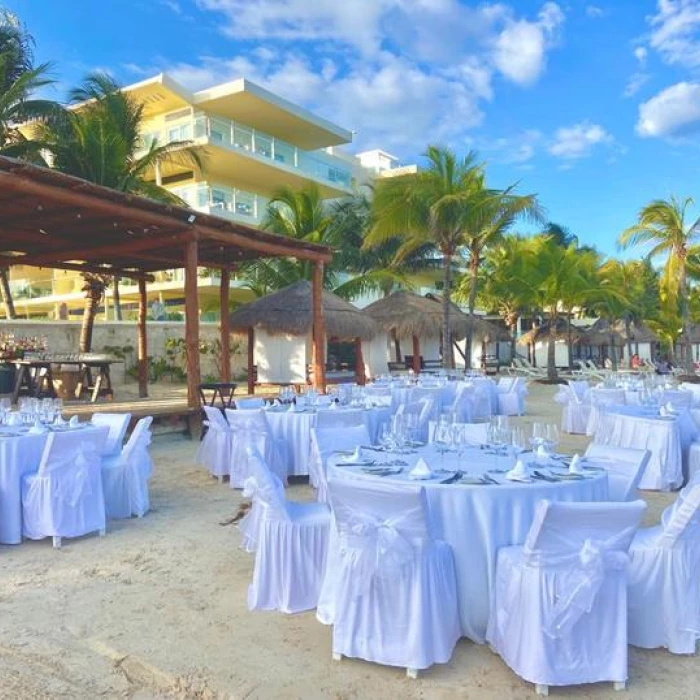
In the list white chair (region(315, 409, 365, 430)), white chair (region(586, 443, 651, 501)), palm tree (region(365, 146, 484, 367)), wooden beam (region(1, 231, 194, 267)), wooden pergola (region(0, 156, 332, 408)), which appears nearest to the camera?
white chair (region(586, 443, 651, 501))

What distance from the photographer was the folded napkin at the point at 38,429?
17.6 ft

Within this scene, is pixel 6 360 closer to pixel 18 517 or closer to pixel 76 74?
pixel 76 74

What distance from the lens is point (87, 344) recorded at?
16094 millimetres

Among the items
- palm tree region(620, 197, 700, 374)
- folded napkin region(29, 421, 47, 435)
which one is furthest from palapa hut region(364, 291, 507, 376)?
folded napkin region(29, 421, 47, 435)

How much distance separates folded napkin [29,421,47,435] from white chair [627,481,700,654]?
4.43m

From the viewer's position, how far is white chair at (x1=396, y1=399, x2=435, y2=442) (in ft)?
22.5

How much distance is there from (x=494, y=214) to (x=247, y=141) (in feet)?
43.6

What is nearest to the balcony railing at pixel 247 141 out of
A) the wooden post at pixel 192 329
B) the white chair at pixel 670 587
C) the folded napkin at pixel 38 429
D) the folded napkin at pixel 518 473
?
the wooden post at pixel 192 329

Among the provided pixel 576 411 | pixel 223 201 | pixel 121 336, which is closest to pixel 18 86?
pixel 121 336

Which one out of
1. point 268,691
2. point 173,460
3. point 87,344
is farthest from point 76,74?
point 268,691

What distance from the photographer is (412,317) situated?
877 inches

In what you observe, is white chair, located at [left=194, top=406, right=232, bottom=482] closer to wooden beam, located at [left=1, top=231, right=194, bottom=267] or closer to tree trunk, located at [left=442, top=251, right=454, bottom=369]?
wooden beam, located at [left=1, top=231, right=194, bottom=267]

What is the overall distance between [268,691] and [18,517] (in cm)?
304

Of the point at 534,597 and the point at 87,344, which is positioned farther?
the point at 87,344
